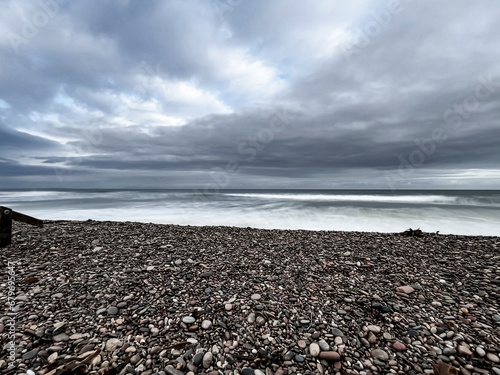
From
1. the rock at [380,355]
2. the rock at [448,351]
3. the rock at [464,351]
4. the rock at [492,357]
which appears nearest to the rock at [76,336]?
the rock at [380,355]

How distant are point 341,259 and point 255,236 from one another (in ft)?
8.96

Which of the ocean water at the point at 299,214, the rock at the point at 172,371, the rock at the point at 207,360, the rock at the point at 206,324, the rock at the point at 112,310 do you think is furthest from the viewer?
the ocean water at the point at 299,214

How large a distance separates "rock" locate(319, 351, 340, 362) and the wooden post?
7.05 metres

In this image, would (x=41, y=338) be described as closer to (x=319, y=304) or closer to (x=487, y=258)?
(x=319, y=304)

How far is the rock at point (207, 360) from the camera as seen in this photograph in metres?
2.30

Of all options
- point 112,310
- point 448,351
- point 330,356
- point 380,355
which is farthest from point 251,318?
point 448,351

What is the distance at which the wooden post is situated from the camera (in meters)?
5.30

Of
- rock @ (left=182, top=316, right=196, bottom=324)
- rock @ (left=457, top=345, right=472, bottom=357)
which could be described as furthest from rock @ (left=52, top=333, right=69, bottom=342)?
rock @ (left=457, top=345, right=472, bottom=357)

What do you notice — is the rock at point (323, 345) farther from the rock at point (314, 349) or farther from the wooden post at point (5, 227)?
the wooden post at point (5, 227)

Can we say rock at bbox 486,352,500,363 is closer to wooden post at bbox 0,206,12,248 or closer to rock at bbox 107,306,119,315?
rock at bbox 107,306,119,315

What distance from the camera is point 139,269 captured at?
14.1 feet

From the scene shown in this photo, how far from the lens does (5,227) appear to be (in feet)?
17.5

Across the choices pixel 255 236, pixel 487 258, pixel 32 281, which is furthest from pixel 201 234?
pixel 487 258

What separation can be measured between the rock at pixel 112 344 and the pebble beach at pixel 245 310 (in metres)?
0.01
